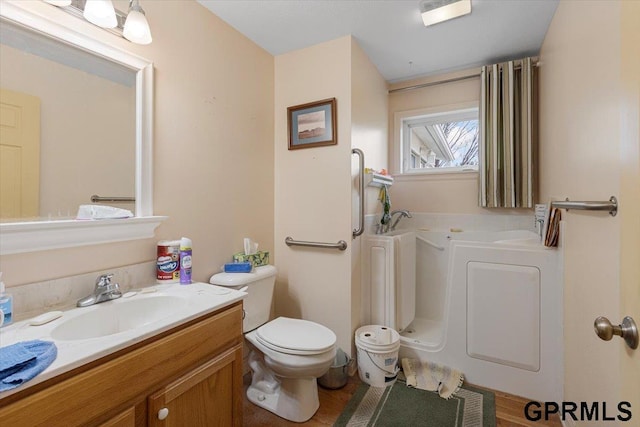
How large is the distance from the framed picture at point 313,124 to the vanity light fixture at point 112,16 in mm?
1039

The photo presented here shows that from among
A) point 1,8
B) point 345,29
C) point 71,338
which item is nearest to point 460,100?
point 345,29

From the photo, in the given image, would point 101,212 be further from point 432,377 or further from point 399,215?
point 399,215

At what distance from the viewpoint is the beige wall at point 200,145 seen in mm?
1230

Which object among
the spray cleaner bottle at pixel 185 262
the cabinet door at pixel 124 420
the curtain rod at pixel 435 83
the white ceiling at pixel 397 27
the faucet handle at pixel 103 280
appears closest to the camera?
the cabinet door at pixel 124 420

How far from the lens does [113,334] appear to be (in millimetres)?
965

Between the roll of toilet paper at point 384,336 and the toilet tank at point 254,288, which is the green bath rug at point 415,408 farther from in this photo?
the toilet tank at point 254,288

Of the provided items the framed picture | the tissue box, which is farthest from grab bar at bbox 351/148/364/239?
the tissue box

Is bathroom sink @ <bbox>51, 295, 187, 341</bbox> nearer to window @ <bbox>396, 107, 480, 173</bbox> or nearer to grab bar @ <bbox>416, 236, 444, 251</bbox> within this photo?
grab bar @ <bbox>416, 236, 444, 251</bbox>

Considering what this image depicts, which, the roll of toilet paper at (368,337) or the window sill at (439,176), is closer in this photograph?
the roll of toilet paper at (368,337)

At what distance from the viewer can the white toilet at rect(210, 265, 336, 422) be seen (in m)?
1.42

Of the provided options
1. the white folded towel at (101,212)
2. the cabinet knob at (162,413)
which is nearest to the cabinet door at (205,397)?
the cabinet knob at (162,413)

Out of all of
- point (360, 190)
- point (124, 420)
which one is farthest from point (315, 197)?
point (124, 420)

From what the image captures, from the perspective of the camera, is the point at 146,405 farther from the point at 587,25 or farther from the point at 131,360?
the point at 587,25

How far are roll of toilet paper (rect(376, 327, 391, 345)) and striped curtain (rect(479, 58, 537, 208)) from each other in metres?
1.27
